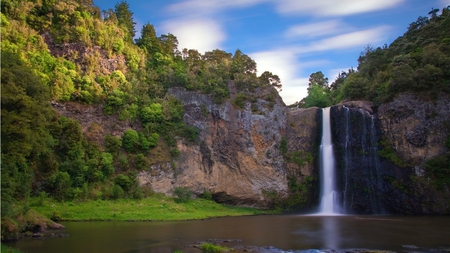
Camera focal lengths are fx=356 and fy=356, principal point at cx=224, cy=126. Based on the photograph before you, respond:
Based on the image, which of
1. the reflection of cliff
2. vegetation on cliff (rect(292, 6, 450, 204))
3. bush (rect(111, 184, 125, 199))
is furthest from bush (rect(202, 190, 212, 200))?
vegetation on cliff (rect(292, 6, 450, 204))

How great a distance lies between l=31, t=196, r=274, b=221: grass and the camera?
30.8 meters

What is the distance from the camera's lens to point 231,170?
4503cm

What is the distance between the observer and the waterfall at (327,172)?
4238cm

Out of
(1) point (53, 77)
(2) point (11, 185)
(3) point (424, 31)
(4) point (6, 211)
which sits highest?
(3) point (424, 31)

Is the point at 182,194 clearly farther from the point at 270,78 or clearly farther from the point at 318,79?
the point at 318,79

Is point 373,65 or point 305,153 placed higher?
point 373,65

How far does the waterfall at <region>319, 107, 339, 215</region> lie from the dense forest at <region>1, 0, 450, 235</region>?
719 centimetres

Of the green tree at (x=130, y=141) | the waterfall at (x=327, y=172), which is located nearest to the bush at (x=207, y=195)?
the green tree at (x=130, y=141)

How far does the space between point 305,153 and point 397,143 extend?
1116 centimetres

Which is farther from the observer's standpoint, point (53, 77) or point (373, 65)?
point (373, 65)

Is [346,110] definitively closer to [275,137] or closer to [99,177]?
[275,137]

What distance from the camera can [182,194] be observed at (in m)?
40.2

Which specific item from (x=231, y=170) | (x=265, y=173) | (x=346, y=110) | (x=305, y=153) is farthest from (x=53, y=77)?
(x=346, y=110)

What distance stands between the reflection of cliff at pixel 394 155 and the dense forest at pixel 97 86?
14829mm
